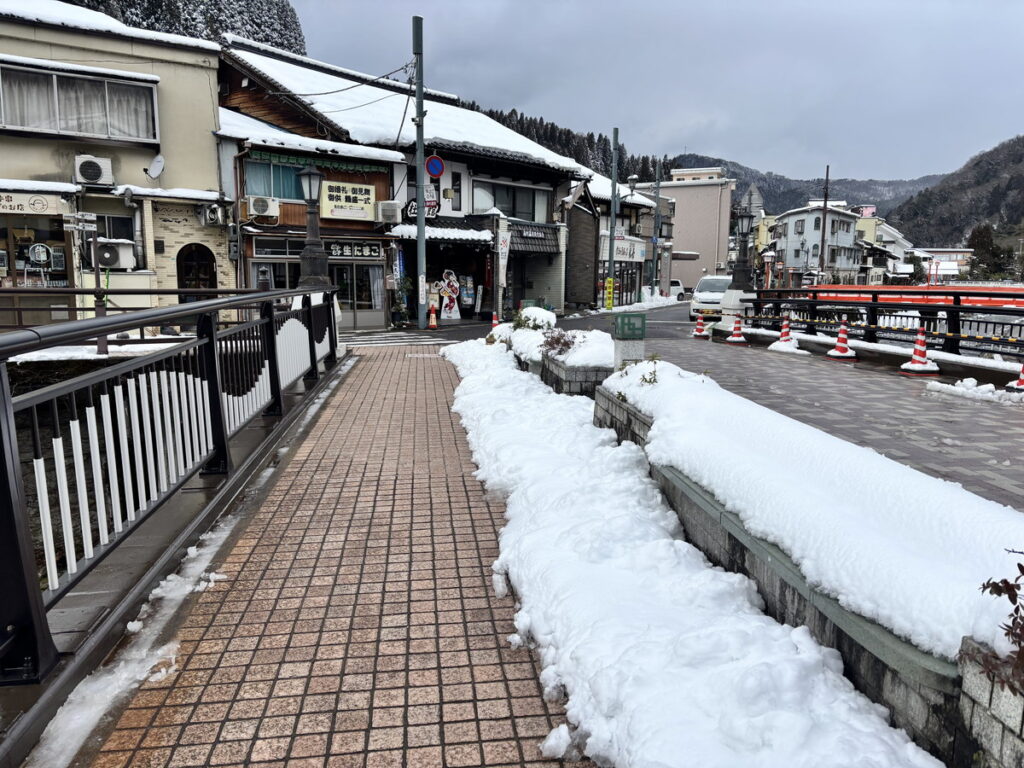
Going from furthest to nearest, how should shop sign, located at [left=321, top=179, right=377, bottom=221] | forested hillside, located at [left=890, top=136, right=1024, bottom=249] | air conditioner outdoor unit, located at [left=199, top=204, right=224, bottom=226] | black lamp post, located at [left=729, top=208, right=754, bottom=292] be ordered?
forested hillside, located at [left=890, top=136, right=1024, bottom=249], shop sign, located at [left=321, top=179, right=377, bottom=221], air conditioner outdoor unit, located at [left=199, top=204, right=224, bottom=226], black lamp post, located at [left=729, top=208, right=754, bottom=292]

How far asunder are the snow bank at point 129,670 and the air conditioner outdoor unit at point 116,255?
19259 millimetres

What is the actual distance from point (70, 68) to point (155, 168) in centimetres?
329

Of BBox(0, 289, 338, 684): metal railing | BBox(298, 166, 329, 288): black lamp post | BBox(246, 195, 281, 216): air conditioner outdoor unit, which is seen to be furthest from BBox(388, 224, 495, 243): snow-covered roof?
BBox(0, 289, 338, 684): metal railing

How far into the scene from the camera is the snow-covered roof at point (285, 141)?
21.6m

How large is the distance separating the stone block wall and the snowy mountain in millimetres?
39489

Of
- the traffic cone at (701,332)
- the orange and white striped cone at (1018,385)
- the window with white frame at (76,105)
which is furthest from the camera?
the window with white frame at (76,105)

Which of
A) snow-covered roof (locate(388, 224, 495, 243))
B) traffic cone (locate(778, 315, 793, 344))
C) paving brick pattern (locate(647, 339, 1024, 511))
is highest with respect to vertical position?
snow-covered roof (locate(388, 224, 495, 243))

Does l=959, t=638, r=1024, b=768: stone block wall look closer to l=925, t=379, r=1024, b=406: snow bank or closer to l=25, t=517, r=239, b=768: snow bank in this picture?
l=25, t=517, r=239, b=768: snow bank

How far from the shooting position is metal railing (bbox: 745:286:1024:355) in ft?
36.2

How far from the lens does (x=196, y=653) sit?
2984mm

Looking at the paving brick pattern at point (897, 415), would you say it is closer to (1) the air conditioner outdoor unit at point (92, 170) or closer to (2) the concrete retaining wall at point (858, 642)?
(2) the concrete retaining wall at point (858, 642)

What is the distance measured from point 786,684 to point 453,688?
1316mm

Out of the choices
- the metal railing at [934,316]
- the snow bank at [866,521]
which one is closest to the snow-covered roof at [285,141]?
the metal railing at [934,316]

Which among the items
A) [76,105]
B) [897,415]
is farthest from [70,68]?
[897,415]
